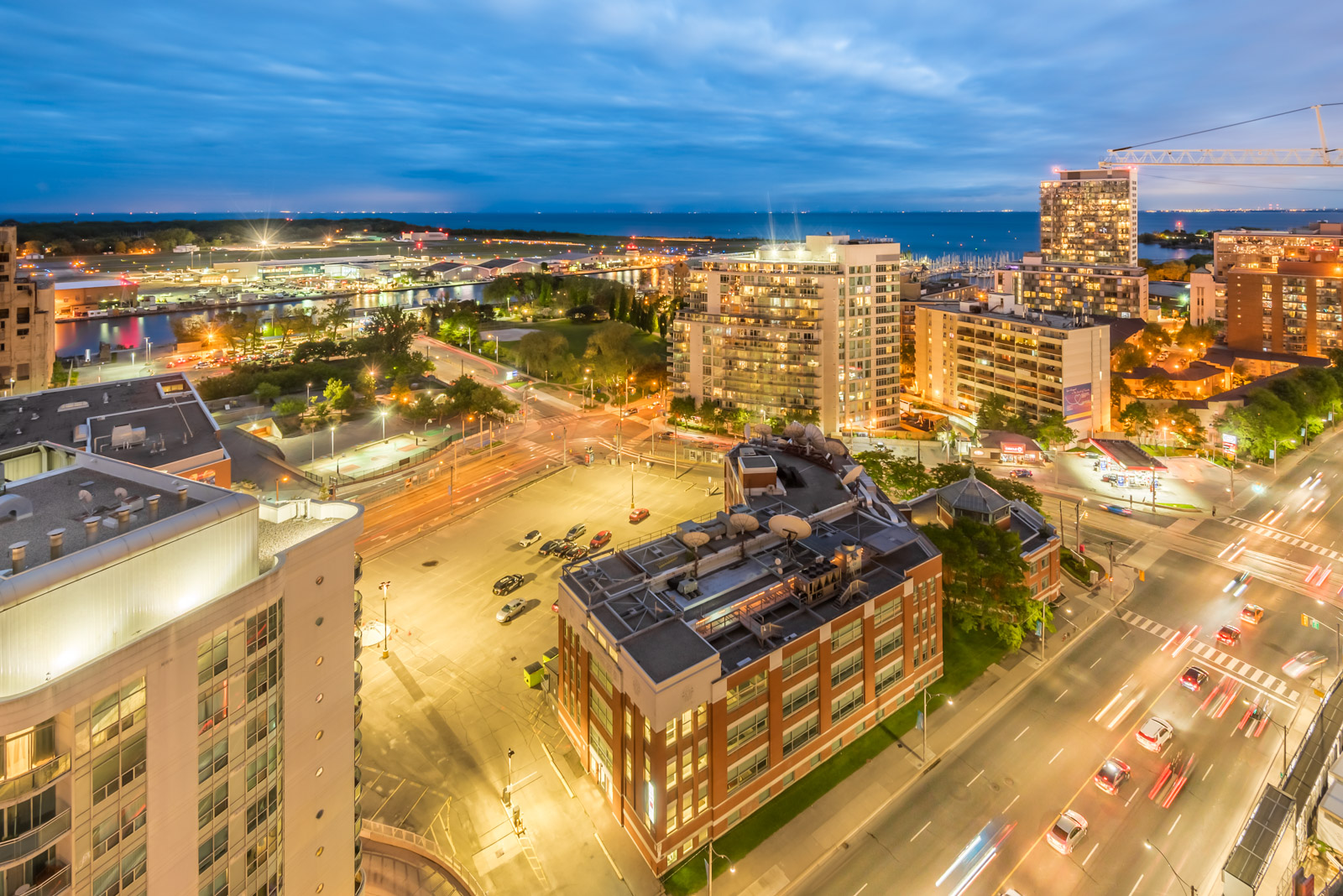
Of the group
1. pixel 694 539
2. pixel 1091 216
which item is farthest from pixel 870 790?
pixel 1091 216

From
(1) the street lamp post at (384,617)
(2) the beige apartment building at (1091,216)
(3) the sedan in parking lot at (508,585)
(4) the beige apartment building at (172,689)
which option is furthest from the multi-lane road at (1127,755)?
(2) the beige apartment building at (1091,216)

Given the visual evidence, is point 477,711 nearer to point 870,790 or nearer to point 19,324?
point 870,790

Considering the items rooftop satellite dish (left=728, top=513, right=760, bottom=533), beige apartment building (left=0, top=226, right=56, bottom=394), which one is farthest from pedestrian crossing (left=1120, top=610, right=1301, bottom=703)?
beige apartment building (left=0, top=226, right=56, bottom=394)

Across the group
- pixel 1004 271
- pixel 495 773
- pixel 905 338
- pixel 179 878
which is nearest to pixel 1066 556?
pixel 495 773

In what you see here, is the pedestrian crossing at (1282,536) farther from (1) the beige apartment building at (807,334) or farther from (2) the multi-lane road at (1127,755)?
(1) the beige apartment building at (807,334)

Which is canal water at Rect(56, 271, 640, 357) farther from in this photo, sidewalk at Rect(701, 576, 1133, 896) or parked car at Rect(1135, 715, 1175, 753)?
parked car at Rect(1135, 715, 1175, 753)

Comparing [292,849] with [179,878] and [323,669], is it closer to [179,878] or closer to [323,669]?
[179,878]
